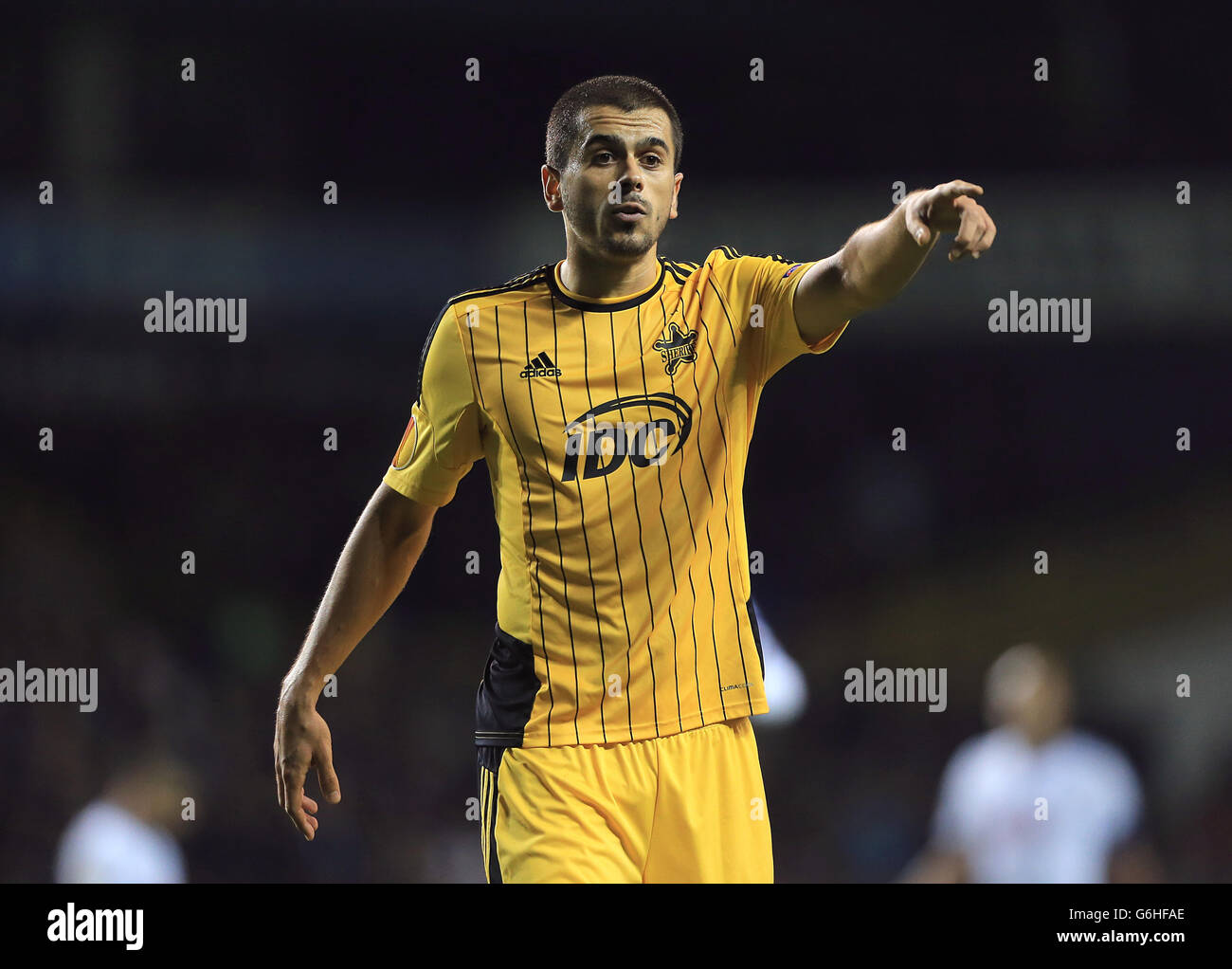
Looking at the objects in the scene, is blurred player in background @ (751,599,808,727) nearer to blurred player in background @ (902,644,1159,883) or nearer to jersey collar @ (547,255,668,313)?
blurred player in background @ (902,644,1159,883)

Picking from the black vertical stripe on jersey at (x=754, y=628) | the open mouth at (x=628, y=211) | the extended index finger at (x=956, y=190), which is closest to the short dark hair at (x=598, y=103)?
the open mouth at (x=628, y=211)

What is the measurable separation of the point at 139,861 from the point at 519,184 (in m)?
3.61

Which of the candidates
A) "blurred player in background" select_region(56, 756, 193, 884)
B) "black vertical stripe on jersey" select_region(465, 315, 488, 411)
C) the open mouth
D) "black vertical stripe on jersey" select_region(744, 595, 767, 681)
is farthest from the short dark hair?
"blurred player in background" select_region(56, 756, 193, 884)

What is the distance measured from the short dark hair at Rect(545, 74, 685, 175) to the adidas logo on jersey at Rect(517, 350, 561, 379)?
1.48 feet

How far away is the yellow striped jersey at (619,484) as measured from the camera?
9.53 feet

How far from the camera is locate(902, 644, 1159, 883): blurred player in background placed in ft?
18.1

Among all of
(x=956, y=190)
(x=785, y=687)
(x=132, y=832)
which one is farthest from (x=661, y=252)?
(x=956, y=190)

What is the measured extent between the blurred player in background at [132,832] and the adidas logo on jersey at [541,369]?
3.48 m

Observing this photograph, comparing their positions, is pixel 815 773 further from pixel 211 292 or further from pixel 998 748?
pixel 211 292

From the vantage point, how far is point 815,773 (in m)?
6.70

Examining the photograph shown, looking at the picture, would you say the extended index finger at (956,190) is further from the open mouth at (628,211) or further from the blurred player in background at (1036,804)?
the blurred player in background at (1036,804)

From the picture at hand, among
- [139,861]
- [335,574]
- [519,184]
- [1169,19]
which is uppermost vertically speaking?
[1169,19]

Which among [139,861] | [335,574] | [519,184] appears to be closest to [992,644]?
[519,184]

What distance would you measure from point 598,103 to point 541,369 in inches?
23.5
